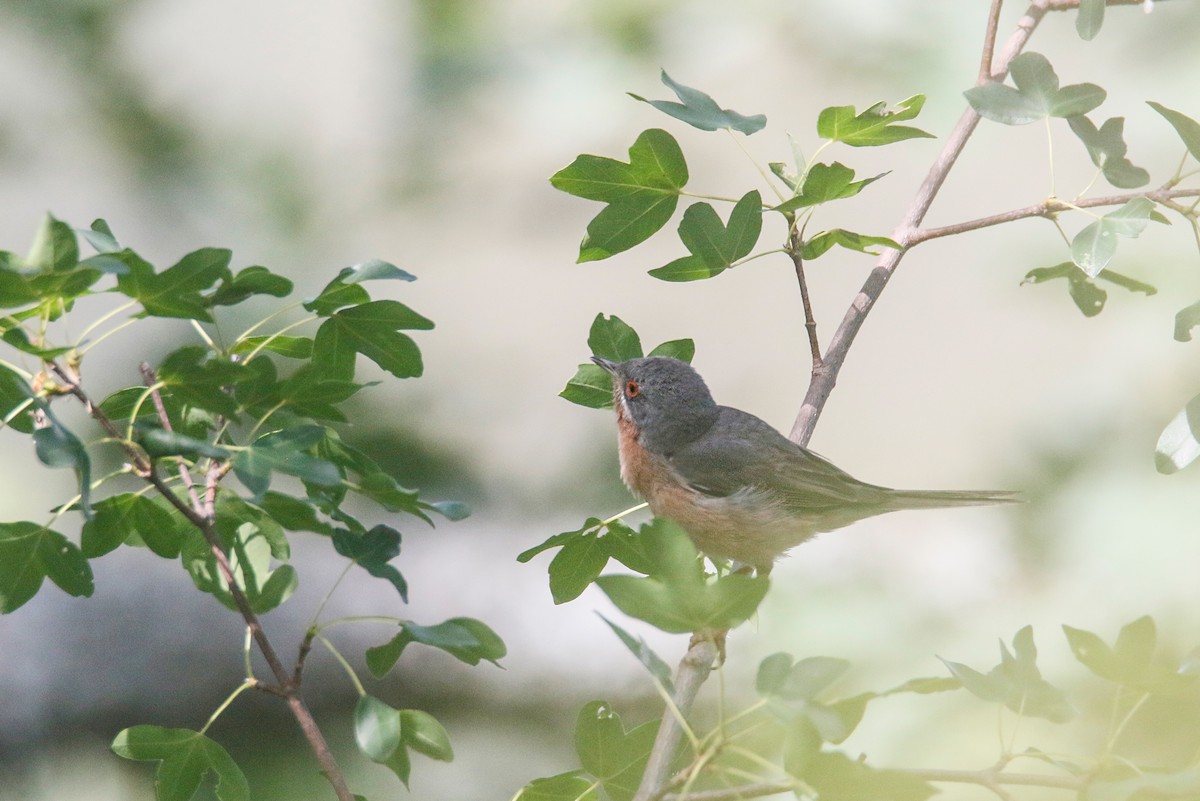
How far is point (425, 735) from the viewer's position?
147 cm

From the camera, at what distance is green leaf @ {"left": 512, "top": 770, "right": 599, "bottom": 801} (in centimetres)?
155

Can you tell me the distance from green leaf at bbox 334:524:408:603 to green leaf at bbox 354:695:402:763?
152 mm

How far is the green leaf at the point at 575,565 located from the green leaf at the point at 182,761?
1.89ft

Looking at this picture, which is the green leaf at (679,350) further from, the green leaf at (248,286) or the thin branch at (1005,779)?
the thin branch at (1005,779)

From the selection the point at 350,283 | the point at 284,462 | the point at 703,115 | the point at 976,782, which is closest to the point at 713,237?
the point at 703,115

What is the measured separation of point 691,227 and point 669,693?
2.90ft

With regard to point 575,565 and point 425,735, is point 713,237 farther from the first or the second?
point 425,735

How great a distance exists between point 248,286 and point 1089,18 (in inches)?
56.3

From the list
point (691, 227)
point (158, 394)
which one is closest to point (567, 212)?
point (691, 227)

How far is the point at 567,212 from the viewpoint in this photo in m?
5.52

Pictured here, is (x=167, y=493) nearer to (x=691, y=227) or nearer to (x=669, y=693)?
(x=669, y=693)

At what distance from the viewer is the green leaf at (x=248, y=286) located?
4.47 feet

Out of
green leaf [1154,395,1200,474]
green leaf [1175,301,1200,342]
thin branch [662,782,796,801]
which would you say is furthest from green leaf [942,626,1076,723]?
green leaf [1175,301,1200,342]

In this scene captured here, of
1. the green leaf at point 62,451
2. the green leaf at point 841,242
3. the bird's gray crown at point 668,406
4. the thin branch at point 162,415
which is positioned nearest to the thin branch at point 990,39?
the green leaf at point 841,242
